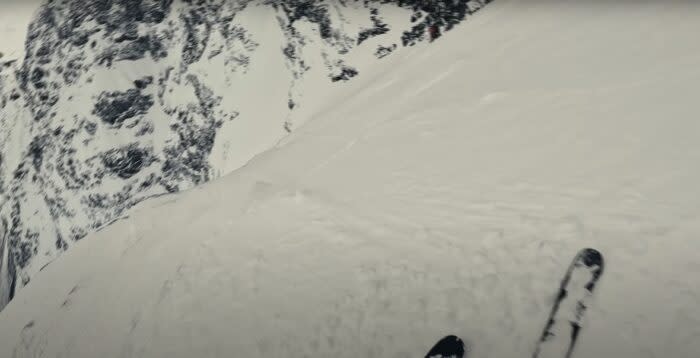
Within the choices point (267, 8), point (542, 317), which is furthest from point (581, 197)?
point (267, 8)

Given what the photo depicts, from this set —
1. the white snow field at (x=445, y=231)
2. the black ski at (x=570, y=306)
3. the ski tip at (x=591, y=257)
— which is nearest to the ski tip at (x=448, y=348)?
the white snow field at (x=445, y=231)

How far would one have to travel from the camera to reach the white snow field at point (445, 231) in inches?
114

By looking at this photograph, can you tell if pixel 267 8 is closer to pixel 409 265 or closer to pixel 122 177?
pixel 122 177

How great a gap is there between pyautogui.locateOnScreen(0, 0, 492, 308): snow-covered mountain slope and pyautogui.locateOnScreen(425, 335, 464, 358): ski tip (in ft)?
84.7

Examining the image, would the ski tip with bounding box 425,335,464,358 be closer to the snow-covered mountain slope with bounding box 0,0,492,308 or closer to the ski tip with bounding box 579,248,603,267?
the ski tip with bounding box 579,248,603,267

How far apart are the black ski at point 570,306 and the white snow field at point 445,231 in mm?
50

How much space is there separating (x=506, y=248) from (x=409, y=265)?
0.58 meters

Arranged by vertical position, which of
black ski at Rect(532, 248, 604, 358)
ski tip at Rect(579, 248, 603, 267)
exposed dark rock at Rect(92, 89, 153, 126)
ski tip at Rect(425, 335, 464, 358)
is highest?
ski tip at Rect(579, 248, 603, 267)

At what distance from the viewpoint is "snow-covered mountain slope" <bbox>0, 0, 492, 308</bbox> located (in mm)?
31062

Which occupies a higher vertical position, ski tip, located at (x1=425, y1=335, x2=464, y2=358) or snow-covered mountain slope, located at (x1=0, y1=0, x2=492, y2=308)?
ski tip, located at (x1=425, y1=335, x2=464, y2=358)

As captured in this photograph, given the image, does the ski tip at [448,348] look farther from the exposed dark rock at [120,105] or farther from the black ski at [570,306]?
the exposed dark rock at [120,105]

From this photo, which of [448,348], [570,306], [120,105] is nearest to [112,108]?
[120,105]

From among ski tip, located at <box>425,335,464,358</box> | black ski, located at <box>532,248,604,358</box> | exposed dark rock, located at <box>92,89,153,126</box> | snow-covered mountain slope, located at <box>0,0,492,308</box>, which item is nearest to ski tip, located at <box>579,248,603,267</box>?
black ski, located at <box>532,248,604,358</box>

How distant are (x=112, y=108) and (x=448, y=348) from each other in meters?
40.2
